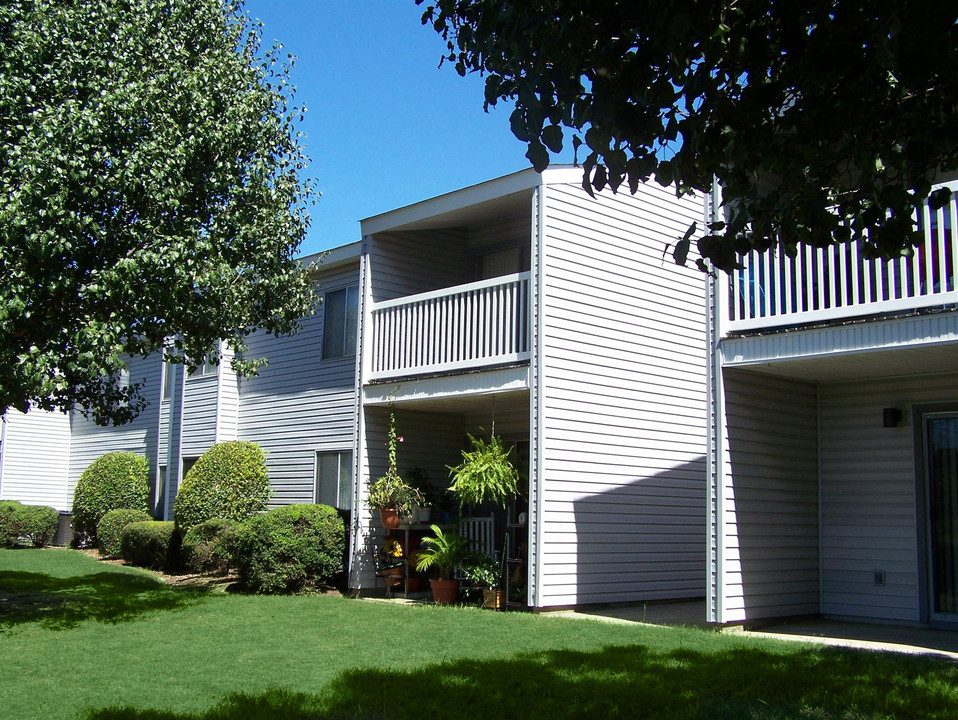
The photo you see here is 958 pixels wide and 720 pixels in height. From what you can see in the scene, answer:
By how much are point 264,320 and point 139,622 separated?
16.1 feet

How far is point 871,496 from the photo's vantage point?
12.0 metres

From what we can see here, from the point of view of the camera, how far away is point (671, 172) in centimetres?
551

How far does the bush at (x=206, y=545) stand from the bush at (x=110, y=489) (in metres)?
4.99

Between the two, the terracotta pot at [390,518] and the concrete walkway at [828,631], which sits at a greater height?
the terracotta pot at [390,518]

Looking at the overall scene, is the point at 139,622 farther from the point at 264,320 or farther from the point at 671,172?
the point at 671,172

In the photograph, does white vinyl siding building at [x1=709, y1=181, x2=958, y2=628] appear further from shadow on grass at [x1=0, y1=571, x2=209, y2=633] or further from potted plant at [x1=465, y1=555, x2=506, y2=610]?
shadow on grass at [x1=0, y1=571, x2=209, y2=633]

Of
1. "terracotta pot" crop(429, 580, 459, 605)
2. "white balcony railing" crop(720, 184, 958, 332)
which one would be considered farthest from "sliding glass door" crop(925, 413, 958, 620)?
"terracotta pot" crop(429, 580, 459, 605)

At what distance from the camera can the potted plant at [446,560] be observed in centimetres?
1405

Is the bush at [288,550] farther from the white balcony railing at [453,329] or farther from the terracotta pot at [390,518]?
the white balcony railing at [453,329]

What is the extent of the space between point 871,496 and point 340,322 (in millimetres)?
9931

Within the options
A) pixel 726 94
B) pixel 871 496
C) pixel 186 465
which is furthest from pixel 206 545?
pixel 726 94

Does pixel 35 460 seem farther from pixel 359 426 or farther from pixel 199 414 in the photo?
pixel 359 426

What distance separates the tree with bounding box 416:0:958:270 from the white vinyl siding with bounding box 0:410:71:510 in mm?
25746

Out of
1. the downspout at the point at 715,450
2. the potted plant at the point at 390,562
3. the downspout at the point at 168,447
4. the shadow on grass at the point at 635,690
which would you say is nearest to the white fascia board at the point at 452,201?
the downspout at the point at 715,450
